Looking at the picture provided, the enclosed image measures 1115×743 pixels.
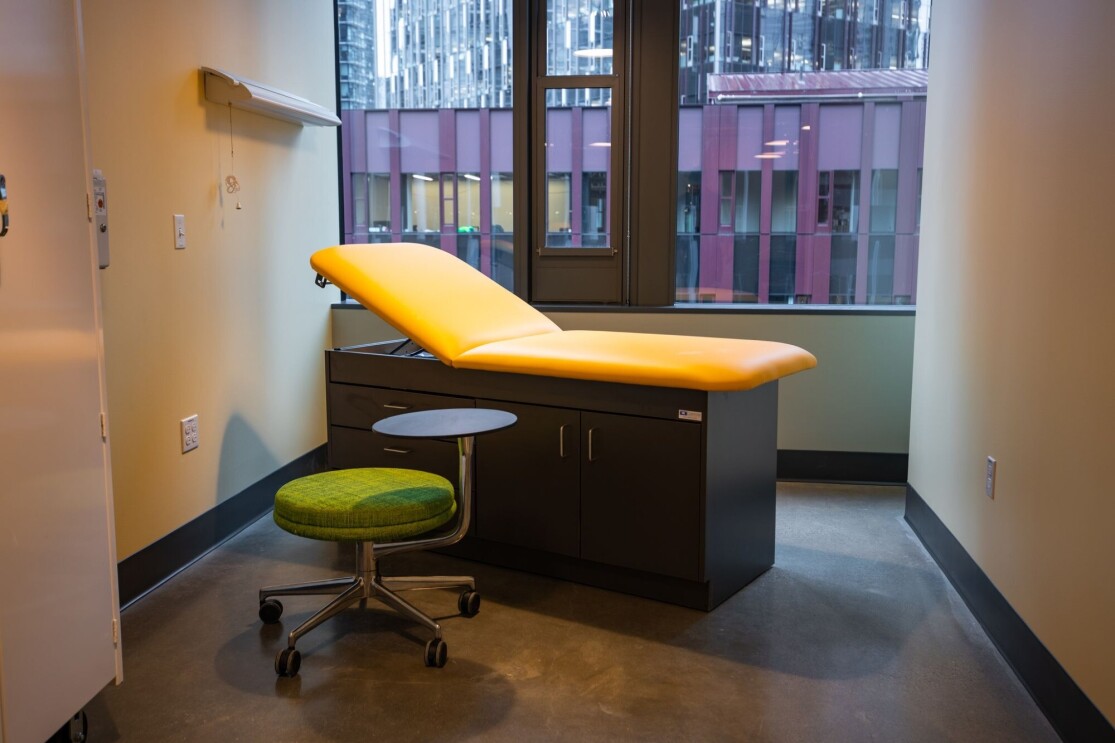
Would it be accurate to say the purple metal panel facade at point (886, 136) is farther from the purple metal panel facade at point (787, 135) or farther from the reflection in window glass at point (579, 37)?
the reflection in window glass at point (579, 37)

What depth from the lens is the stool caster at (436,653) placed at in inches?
95.2

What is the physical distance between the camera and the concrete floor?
84.5 inches

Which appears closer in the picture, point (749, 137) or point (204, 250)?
point (204, 250)

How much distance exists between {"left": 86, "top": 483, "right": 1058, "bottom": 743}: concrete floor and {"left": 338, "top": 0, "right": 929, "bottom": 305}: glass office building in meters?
1.70

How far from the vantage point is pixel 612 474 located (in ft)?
9.45

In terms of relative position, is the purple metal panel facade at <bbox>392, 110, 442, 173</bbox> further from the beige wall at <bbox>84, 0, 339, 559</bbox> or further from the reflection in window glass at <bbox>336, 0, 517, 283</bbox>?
the beige wall at <bbox>84, 0, 339, 559</bbox>

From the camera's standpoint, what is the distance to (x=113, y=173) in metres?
2.74

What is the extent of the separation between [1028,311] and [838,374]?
1.79 metres

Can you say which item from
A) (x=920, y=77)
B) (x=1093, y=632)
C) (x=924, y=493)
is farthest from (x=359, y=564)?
(x=920, y=77)

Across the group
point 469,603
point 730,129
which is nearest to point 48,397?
point 469,603

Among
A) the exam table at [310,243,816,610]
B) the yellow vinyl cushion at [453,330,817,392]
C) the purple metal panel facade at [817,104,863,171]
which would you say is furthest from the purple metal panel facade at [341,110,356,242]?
the purple metal panel facade at [817,104,863,171]

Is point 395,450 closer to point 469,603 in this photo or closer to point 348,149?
point 469,603

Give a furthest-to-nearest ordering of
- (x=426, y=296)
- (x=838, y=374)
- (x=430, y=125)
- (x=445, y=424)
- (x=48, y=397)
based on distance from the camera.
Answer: (x=430, y=125)
(x=838, y=374)
(x=426, y=296)
(x=445, y=424)
(x=48, y=397)

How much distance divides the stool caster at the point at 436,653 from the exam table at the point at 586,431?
26.3 inches
